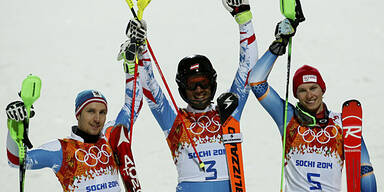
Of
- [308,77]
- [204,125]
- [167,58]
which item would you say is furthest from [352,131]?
[167,58]

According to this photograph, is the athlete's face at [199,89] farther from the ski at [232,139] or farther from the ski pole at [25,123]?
the ski pole at [25,123]

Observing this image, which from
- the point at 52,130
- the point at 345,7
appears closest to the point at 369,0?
the point at 345,7

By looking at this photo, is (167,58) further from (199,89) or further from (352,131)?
(352,131)

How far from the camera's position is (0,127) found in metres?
7.72

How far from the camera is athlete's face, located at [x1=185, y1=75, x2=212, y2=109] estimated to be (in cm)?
402

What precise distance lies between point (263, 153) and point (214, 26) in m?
3.14

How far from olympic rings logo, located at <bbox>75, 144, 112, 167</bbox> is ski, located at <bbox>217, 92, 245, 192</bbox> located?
2.39 feet

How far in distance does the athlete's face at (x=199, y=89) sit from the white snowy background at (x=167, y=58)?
9.09 ft

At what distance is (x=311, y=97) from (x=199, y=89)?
68 cm

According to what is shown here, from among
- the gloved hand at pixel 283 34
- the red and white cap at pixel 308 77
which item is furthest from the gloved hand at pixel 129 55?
the red and white cap at pixel 308 77

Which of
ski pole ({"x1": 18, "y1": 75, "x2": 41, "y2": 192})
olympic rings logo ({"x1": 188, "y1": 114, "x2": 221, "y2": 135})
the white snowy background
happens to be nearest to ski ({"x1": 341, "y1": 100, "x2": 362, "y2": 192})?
olympic rings logo ({"x1": 188, "y1": 114, "x2": 221, "y2": 135})

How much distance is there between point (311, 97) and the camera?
3.99 metres

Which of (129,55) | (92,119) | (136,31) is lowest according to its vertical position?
(92,119)

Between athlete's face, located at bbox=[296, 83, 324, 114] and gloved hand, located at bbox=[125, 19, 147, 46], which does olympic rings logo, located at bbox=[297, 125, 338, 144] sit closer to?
athlete's face, located at bbox=[296, 83, 324, 114]
